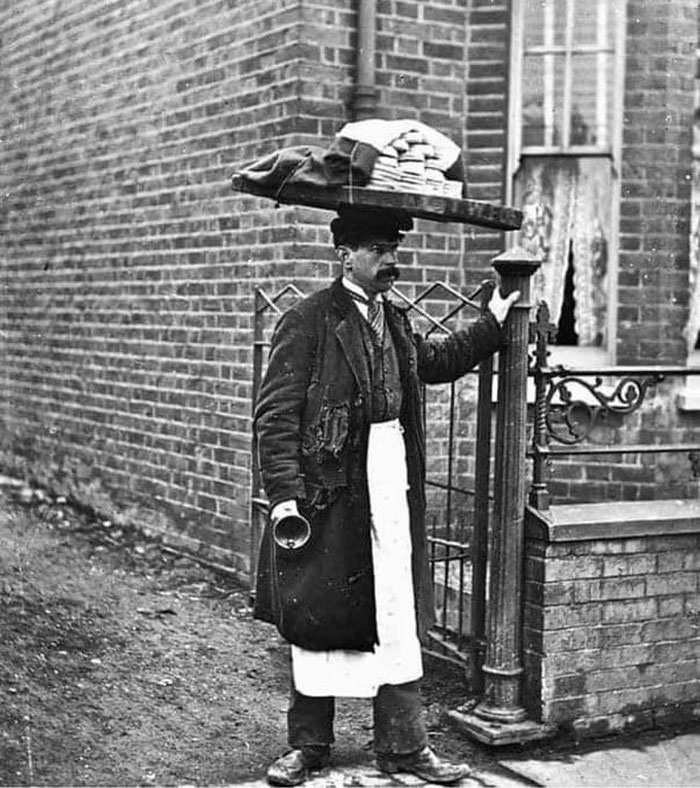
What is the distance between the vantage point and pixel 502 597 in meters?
5.38

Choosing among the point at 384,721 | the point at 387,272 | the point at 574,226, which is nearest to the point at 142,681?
the point at 384,721

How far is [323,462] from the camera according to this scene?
4.83 metres

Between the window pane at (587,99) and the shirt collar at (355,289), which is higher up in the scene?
the window pane at (587,99)

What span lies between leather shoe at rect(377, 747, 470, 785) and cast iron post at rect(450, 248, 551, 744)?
0.44m

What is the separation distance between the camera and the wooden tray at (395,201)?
15.5ft

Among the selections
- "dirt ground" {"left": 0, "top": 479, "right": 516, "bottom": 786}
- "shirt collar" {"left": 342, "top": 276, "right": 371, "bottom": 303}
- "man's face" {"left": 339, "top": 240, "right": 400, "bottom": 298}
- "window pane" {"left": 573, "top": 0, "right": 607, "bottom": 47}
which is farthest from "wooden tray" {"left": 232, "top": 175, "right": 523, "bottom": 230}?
"window pane" {"left": 573, "top": 0, "right": 607, "bottom": 47}

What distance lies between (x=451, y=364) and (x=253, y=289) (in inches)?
107

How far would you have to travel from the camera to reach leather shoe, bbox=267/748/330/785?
15.8ft

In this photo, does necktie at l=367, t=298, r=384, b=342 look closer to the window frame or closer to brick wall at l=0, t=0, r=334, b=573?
brick wall at l=0, t=0, r=334, b=573

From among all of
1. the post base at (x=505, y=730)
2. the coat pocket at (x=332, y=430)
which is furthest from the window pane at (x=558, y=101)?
the post base at (x=505, y=730)

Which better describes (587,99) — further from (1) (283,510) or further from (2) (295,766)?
(2) (295,766)

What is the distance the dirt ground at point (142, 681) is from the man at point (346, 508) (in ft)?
1.07

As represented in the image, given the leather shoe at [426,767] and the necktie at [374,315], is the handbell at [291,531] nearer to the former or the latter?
the necktie at [374,315]

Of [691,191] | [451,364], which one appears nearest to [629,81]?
[691,191]
